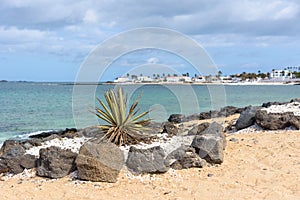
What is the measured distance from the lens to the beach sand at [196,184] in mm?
5207

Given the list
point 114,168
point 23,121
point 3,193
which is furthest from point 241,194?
point 23,121

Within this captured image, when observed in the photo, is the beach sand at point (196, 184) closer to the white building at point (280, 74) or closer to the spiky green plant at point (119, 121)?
the spiky green plant at point (119, 121)

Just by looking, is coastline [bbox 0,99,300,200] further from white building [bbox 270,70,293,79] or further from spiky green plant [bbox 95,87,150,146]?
white building [bbox 270,70,293,79]

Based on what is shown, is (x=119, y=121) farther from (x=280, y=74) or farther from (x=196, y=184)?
(x=280, y=74)

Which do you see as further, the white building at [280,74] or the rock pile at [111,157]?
the white building at [280,74]

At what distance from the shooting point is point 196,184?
18.3ft

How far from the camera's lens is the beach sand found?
17.1ft

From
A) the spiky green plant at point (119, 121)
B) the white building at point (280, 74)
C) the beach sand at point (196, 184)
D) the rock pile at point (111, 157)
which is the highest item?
the white building at point (280, 74)

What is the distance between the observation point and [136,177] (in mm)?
5871

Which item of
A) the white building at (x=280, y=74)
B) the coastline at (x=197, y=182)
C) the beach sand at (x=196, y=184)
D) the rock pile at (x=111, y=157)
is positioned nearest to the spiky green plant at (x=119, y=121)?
the rock pile at (x=111, y=157)

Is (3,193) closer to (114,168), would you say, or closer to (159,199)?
(114,168)

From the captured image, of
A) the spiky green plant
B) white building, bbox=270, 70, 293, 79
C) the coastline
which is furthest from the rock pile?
white building, bbox=270, 70, 293, 79

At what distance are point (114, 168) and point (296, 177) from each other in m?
3.13

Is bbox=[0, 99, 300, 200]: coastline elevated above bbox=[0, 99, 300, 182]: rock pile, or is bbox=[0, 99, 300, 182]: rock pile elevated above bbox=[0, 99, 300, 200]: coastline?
bbox=[0, 99, 300, 182]: rock pile
